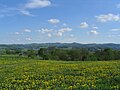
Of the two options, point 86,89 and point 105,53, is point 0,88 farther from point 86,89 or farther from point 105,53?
point 105,53

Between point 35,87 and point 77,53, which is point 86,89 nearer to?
point 35,87

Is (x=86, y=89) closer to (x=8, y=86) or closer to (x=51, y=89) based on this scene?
(x=51, y=89)

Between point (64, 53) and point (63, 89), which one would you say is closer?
point (63, 89)

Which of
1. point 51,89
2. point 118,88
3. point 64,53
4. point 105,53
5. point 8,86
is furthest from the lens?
point 64,53

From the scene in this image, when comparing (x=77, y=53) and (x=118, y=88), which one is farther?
(x=77, y=53)

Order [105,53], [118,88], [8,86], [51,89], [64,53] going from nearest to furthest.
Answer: [118,88], [51,89], [8,86], [105,53], [64,53]

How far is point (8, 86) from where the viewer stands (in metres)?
16.3

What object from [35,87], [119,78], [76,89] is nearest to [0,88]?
[35,87]

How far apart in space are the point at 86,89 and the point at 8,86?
16.5ft

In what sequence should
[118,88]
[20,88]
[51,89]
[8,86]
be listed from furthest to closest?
[8,86], [20,88], [51,89], [118,88]

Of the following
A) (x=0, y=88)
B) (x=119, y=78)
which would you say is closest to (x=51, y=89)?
(x=0, y=88)

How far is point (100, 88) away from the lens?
1370cm

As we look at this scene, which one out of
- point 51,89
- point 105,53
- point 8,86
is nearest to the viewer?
point 51,89

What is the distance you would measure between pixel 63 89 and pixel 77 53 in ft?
321
